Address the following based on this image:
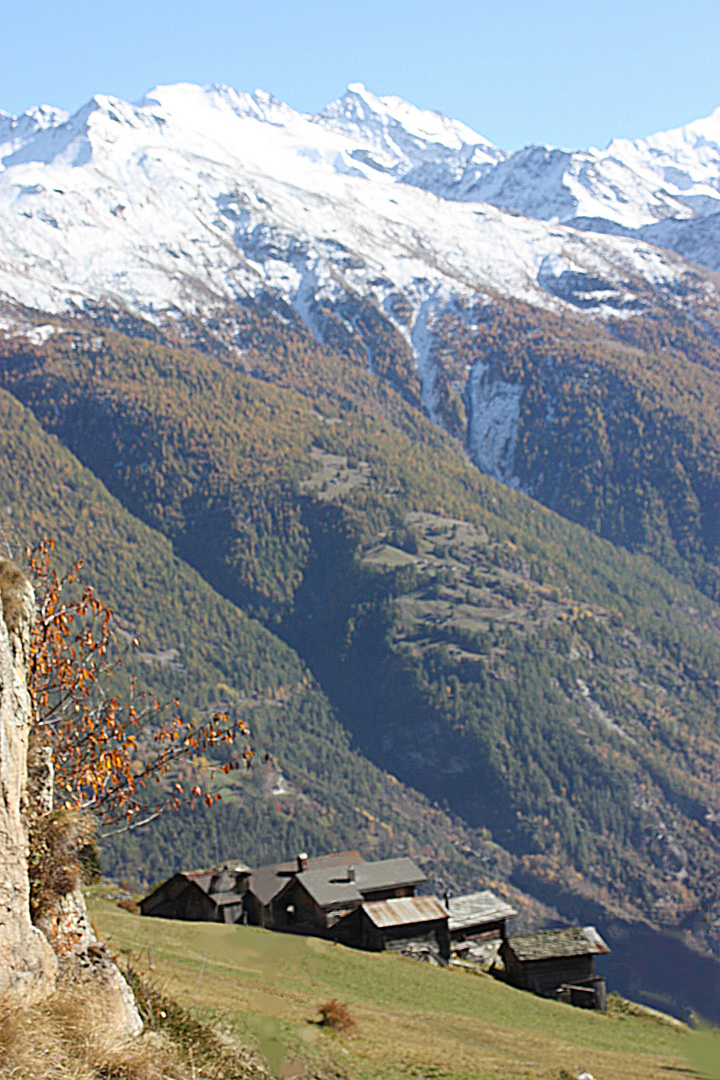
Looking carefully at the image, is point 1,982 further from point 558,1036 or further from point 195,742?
point 558,1036

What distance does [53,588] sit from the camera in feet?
59.5

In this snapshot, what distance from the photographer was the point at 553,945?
57469 mm

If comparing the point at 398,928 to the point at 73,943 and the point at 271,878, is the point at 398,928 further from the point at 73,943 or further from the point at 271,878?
the point at 73,943

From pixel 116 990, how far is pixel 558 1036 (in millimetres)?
30037

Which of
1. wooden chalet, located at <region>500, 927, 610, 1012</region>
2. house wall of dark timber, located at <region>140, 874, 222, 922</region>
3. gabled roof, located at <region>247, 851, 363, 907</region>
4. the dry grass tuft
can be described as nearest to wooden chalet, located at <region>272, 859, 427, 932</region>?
gabled roof, located at <region>247, 851, 363, 907</region>

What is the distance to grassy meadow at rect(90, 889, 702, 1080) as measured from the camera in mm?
20688

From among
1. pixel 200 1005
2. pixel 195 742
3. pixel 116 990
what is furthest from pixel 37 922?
pixel 200 1005

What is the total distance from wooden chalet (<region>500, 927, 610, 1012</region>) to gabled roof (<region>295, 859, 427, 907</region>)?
10575 mm

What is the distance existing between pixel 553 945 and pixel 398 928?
9.11 meters

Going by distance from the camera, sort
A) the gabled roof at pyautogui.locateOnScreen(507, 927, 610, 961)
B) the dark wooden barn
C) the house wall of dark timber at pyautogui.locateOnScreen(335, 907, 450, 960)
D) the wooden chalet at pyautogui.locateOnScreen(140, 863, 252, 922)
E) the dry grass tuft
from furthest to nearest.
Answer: the wooden chalet at pyautogui.locateOnScreen(140, 863, 252, 922), the dark wooden barn, the house wall of dark timber at pyautogui.locateOnScreen(335, 907, 450, 960), the gabled roof at pyautogui.locateOnScreen(507, 927, 610, 961), the dry grass tuft

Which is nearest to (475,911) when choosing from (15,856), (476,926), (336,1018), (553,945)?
(476,926)

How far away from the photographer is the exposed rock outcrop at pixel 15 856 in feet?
36.6

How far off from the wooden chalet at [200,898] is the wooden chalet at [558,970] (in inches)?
662

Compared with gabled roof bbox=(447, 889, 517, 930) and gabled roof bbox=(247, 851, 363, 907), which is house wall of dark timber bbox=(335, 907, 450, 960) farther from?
gabled roof bbox=(447, 889, 517, 930)
